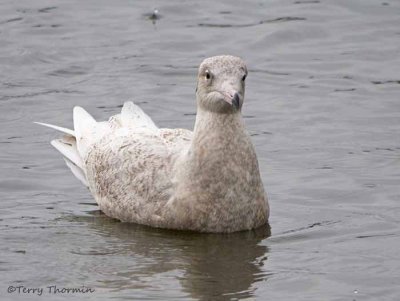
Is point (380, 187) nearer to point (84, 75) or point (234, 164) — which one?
point (234, 164)

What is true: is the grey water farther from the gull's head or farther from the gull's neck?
the gull's head

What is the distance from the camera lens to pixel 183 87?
14508mm

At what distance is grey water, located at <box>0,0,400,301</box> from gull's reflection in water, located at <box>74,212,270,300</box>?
0.07 ft

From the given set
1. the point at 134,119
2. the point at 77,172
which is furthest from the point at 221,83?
the point at 77,172

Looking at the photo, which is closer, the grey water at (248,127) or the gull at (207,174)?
the grey water at (248,127)

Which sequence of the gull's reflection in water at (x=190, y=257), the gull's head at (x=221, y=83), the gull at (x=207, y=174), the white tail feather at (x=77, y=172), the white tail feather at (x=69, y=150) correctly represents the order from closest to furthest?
the gull's reflection in water at (x=190, y=257) < the gull's head at (x=221, y=83) < the gull at (x=207, y=174) < the white tail feather at (x=77, y=172) < the white tail feather at (x=69, y=150)

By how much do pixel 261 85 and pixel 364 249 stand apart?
197 inches

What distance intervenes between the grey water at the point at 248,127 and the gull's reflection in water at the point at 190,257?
2 centimetres

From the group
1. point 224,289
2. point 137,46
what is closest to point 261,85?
point 137,46

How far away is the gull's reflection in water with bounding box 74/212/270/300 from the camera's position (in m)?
8.89

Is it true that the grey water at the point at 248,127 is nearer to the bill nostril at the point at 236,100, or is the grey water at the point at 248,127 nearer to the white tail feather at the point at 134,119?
the white tail feather at the point at 134,119

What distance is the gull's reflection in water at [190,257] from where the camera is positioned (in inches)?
350

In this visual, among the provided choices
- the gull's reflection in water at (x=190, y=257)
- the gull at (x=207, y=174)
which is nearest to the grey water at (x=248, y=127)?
the gull's reflection in water at (x=190, y=257)

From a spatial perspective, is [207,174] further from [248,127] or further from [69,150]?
[248,127]
